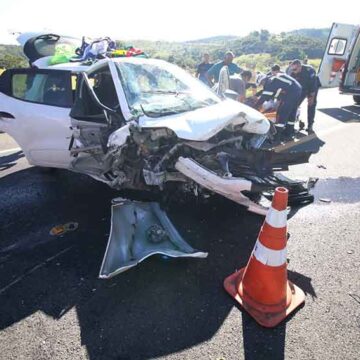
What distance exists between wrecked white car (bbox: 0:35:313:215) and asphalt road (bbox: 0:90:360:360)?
43 centimetres

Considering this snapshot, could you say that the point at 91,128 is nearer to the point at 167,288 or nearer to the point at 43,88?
the point at 43,88

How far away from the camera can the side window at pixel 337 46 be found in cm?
1089

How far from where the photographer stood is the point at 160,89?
400cm

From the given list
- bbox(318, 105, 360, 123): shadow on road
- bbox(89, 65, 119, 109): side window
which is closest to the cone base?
bbox(89, 65, 119, 109): side window

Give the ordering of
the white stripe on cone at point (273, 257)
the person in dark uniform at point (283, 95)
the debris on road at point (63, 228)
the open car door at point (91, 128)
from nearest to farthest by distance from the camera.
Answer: the white stripe on cone at point (273, 257), the debris on road at point (63, 228), the open car door at point (91, 128), the person in dark uniform at point (283, 95)

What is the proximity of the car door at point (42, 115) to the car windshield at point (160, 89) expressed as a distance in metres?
0.99

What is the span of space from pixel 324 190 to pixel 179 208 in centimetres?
204

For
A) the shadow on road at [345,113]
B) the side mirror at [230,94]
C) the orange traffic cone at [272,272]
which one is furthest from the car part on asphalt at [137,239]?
the shadow on road at [345,113]

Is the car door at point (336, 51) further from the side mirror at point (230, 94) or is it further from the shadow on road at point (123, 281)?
the shadow on road at point (123, 281)

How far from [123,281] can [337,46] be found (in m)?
11.2

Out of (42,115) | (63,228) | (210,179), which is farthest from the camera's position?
(42,115)

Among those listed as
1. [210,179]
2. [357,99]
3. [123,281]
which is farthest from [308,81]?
[123,281]

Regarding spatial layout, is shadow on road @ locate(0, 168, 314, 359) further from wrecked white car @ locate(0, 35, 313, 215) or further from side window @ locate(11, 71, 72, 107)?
side window @ locate(11, 71, 72, 107)

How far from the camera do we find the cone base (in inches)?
93.1
